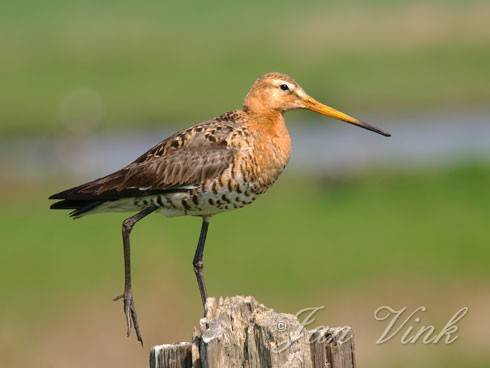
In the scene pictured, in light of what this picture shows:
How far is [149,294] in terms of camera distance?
1466cm

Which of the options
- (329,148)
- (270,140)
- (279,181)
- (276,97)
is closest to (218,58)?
(329,148)

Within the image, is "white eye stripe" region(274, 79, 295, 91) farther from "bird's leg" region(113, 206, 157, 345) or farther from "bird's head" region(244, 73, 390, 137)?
"bird's leg" region(113, 206, 157, 345)

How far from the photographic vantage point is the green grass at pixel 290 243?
16.3 m

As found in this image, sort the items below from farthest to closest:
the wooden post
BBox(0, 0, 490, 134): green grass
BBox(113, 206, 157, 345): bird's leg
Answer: BBox(0, 0, 490, 134): green grass, BBox(113, 206, 157, 345): bird's leg, the wooden post

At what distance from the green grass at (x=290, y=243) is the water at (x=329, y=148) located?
4.32 feet

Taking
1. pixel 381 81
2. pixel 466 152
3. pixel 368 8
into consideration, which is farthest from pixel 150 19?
pixel 466 152

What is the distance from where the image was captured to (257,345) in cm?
612

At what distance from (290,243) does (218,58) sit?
2214 centimetres

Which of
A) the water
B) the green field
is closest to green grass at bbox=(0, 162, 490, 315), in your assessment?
the green field

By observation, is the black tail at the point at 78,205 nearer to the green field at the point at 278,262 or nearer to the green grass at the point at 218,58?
the green field at the point at 278,262

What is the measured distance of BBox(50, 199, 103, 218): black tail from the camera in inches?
373

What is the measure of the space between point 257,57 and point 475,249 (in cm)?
2232

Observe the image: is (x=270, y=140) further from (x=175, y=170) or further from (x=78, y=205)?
(x=78, y=205)

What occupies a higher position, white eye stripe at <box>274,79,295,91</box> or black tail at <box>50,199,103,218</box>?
white eye stripe at <box>274,79,295,91</box>
